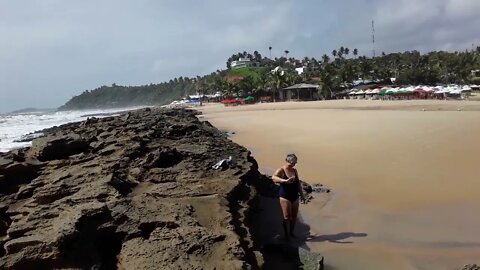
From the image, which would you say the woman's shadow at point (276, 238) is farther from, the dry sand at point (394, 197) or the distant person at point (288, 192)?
the distant person at point (288, 192)

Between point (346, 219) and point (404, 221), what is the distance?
100 cm

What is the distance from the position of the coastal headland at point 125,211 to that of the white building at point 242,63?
151595mm

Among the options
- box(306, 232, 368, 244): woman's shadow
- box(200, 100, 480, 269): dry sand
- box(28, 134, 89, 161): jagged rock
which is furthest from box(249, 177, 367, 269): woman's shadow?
box(28, 134, 89, 161): jagged rock

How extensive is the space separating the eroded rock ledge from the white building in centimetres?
15173

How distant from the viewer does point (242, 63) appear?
535 feet

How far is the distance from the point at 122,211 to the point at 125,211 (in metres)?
0.04

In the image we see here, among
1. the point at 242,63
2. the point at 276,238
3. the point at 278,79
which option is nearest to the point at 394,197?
the point at 276,238

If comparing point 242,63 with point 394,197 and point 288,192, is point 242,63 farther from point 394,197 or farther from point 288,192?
point 288,192

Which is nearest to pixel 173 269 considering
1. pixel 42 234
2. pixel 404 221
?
pixel 42 234

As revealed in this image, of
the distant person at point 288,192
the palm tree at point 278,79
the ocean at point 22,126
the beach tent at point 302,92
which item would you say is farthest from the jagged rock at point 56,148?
the palm tree at point 278,79

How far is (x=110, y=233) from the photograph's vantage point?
487cm

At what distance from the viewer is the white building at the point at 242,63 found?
15960 centimetres

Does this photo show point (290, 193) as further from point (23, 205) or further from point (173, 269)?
point (23, 205)

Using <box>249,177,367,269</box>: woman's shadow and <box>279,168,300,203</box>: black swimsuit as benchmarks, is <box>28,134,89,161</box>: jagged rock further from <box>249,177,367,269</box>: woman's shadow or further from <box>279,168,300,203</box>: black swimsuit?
<box>279,168,300,203</box>: black swimsuit
